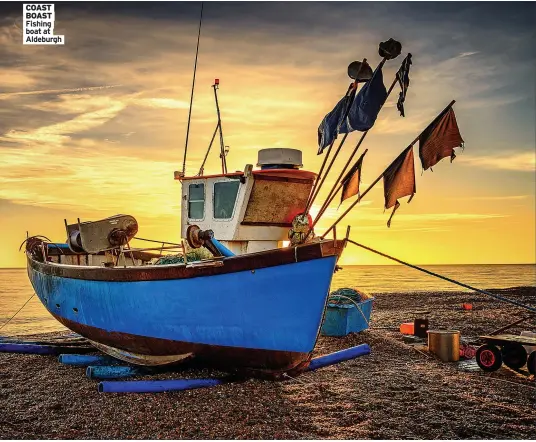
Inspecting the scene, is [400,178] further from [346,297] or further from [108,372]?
[108,372]

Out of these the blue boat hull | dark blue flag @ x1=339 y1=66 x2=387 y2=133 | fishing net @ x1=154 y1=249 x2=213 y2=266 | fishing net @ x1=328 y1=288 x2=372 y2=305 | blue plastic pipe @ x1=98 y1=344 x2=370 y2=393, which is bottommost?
blue plastic pipe @ x1=98 y1=344 x2=370 y2=393

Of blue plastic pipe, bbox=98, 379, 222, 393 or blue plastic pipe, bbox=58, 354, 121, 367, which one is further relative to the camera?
blue plastic pipe, bbox=58, 354, 121, 367

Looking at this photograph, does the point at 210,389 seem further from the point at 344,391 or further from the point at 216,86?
the point at 216,86

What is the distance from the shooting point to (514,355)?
8969 millimetres

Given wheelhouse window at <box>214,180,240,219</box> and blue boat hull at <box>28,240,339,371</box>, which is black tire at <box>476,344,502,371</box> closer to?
blue boat hull at <box>28,240,339,371</box>

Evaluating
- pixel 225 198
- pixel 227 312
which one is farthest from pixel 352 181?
pixel 227 312

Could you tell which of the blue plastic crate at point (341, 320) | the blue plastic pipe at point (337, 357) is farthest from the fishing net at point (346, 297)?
the blue plastic pipe at point (337, 357)

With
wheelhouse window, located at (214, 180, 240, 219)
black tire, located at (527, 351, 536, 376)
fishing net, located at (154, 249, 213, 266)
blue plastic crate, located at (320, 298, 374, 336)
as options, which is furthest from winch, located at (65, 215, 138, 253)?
black tire, located at (527, 351, 536, 376)

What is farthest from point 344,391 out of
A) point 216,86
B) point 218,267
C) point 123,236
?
point 216,86

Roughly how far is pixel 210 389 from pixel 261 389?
2.45 ft

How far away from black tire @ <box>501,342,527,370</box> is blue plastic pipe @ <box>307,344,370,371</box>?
235 cm

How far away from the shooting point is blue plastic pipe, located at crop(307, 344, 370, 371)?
30.2 feet

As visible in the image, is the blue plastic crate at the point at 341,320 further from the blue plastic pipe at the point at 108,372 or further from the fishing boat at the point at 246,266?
the blue plastic pipe at the point at 108,372

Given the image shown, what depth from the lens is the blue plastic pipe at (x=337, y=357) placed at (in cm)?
921
